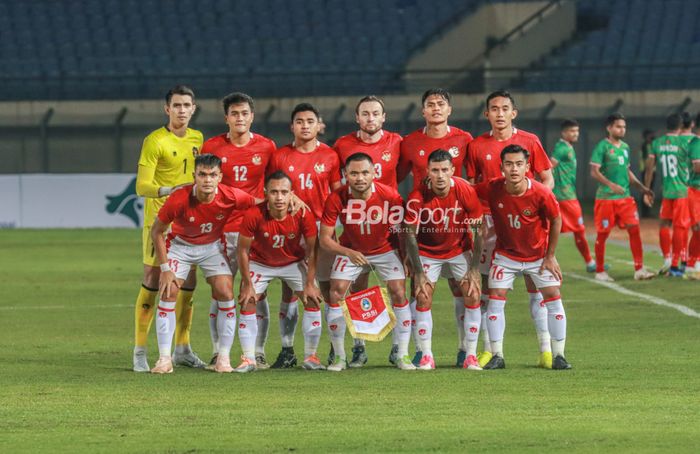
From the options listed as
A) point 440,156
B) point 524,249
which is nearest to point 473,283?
point 524,249

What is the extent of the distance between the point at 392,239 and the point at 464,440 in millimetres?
3216

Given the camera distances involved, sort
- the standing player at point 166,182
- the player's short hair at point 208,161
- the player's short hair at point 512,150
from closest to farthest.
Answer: the player's short hair at point 208,161
the player's short hair at point 512,150
the standing player at point 166,182

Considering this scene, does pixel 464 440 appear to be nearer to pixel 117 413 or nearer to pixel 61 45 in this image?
pixel 117 413

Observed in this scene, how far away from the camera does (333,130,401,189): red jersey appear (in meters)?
10.2

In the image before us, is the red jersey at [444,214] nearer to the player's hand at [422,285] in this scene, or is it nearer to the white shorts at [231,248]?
the player's hand at [422,285]

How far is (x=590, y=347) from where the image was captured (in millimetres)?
11070

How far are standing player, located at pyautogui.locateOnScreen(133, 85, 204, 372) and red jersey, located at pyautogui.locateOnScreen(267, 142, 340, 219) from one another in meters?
0.72

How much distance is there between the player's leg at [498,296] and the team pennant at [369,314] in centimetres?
77

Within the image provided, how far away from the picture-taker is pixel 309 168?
33.2 feet

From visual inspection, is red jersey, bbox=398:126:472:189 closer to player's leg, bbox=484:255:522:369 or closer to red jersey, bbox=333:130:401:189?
red jersey, bbox=333:130:401:189

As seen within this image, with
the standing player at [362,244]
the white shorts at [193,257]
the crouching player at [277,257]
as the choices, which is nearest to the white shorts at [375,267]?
the standing player at [362,244]

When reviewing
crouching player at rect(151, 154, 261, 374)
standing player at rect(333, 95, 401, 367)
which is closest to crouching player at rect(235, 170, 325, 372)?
crouching player at rect(151, 154, 261, 374)

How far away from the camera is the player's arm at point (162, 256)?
9570mm

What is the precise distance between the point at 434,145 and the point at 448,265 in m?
0.98
